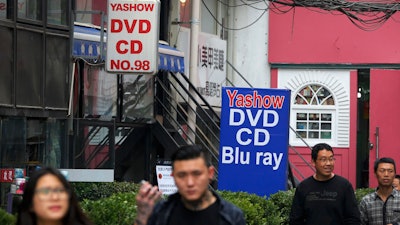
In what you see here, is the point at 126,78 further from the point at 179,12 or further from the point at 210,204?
the point at 210,204

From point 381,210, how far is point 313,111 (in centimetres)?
1370

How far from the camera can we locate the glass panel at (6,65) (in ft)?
46.8

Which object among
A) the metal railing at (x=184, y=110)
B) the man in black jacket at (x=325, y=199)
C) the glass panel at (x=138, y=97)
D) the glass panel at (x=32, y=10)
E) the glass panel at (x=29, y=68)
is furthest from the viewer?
the metal railing at (x=184, y=110)

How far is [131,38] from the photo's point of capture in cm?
1530

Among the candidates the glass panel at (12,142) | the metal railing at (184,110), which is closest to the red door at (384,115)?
the metal railing at (184,110)

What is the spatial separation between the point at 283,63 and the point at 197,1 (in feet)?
13.7

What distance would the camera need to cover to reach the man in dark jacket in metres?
5.92

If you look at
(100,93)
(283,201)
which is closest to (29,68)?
(100,93)

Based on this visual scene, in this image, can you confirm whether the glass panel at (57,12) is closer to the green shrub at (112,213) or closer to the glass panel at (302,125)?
the green shrub at (112,213)

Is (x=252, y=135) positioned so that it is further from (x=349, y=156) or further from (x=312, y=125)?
(x=312, y=125)

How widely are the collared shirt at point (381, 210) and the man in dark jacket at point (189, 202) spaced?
4875 millimetres

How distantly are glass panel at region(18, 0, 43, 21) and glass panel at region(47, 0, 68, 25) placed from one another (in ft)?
0.86

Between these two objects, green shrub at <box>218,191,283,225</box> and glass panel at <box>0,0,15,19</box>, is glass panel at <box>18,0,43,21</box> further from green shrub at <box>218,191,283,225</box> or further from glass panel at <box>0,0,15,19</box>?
green shrub at <box>218,191,283,225</box>

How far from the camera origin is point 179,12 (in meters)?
21.4
